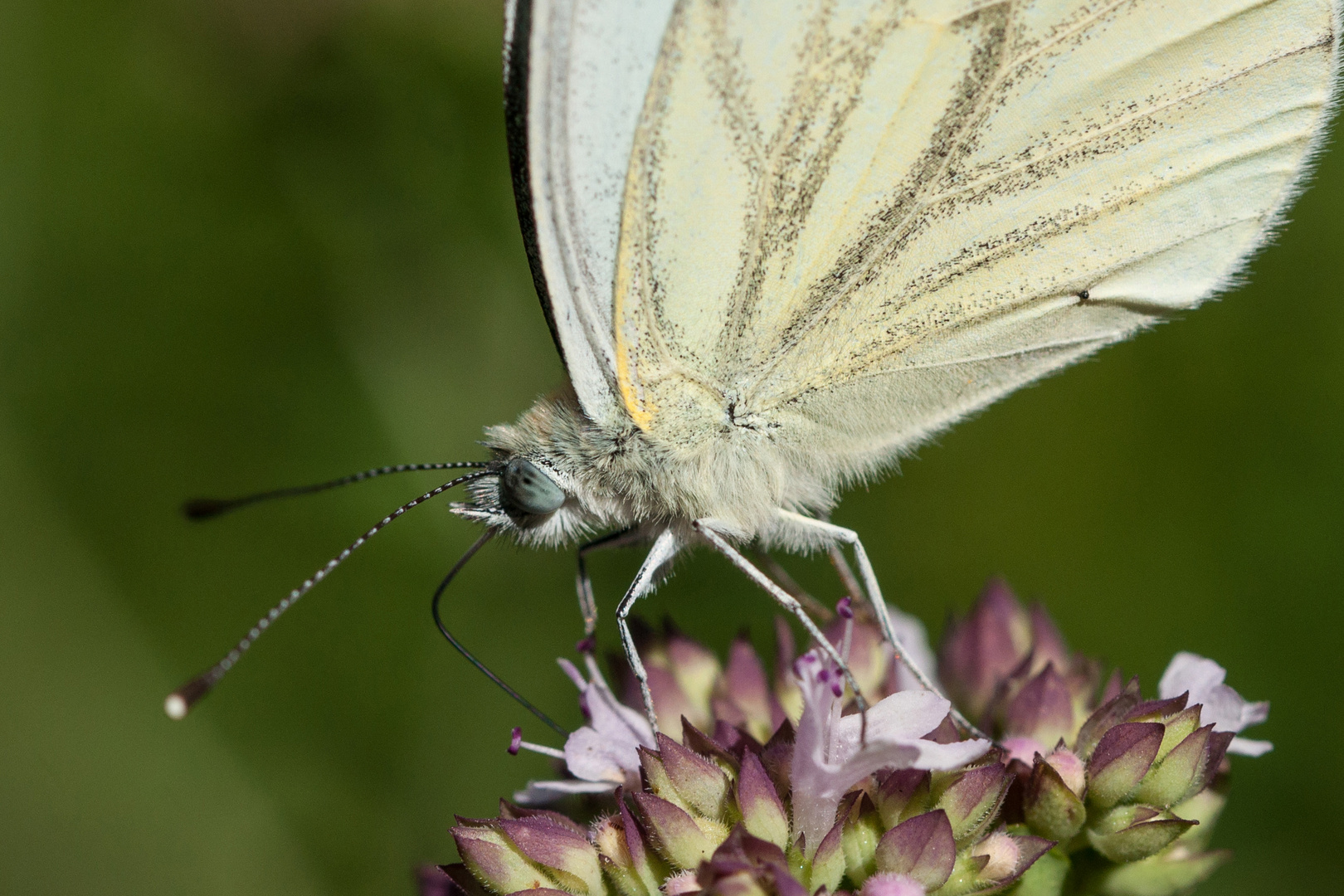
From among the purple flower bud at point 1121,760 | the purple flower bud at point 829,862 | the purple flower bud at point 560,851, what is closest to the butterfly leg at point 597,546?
the purple flower bud at point 560,851

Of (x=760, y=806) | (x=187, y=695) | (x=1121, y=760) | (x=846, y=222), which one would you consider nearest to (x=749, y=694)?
(x=760, y=806)

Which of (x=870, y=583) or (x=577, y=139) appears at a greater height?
(x=577, y=139)

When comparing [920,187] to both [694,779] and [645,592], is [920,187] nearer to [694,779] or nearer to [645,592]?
[645,592]

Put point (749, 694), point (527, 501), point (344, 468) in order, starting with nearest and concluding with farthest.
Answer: point (527, 501) → point (749, 694) → point (344, 468)

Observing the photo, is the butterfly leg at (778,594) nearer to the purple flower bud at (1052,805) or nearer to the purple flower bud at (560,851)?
the purple flower bud at (1052,805)

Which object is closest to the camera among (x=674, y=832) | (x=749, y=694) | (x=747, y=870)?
(x=747, y=870)

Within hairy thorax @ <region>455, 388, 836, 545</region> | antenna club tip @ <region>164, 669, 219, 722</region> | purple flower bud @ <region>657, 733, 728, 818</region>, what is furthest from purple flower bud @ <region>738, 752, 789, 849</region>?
antenna club tip @ <region>164, 669, 219, 722</region>
